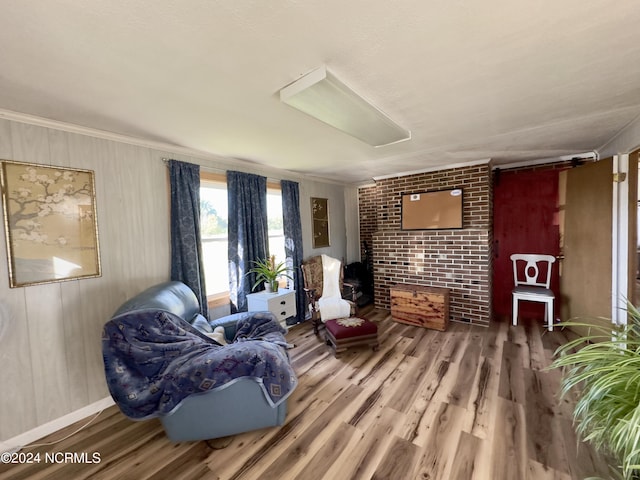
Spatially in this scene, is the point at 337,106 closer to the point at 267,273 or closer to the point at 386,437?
the point at 267,273

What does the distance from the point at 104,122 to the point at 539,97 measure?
3140 millimetres

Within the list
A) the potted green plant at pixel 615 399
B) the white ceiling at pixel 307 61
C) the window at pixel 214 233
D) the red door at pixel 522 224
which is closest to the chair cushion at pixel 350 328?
the window at pixel 214 233

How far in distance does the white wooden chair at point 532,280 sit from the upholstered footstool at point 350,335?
6.87 feet

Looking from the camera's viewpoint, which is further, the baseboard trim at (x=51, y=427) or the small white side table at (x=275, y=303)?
the small white side table at (x=275, y=303)

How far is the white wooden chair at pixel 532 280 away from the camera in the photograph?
10.4ft

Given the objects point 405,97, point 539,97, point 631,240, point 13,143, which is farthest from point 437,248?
point 13,143

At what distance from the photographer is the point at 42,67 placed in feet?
4.11

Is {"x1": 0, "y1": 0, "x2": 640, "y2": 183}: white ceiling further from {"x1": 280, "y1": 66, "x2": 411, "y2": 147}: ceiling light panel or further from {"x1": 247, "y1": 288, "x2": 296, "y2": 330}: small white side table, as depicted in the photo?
{"x1": 247, "y1": 288, "x2": 296, "y2": 330}: small white side table

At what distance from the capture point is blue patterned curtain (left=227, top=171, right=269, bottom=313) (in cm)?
301

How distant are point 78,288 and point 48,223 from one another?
0.53m

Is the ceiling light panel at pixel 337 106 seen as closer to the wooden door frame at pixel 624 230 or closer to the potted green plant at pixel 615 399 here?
the potted green plant at pixel 615 399

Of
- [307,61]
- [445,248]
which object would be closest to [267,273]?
[307,61]

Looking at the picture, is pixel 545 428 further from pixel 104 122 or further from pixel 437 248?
pixel 104 122

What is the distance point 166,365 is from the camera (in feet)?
5.21
